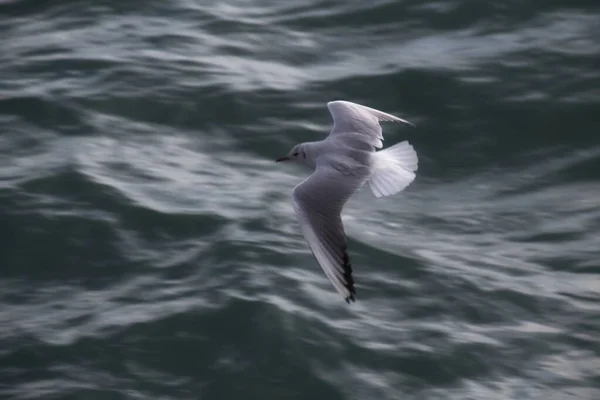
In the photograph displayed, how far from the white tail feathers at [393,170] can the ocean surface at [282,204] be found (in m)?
0.80

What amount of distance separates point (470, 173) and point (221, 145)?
5.77ft

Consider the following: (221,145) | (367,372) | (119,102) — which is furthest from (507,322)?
(119,102)

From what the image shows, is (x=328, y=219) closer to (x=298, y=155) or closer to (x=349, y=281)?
(x=349, y=281)

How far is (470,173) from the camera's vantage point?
305 inches

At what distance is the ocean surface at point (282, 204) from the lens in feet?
19.0

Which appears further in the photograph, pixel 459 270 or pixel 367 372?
pixel 459 270

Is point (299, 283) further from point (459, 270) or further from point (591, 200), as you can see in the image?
point (591, 200)

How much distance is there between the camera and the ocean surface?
229 inches

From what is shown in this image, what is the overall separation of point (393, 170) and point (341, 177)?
321mm

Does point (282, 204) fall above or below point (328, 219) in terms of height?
above

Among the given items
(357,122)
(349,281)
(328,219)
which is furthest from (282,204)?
(349,281)

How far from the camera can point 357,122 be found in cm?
661

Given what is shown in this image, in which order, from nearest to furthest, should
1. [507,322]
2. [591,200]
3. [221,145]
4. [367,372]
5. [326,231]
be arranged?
[326,231] → [367,372] → [507,322] → [591,200] → [221,145]

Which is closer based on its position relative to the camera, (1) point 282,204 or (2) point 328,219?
(2) point 328,219
